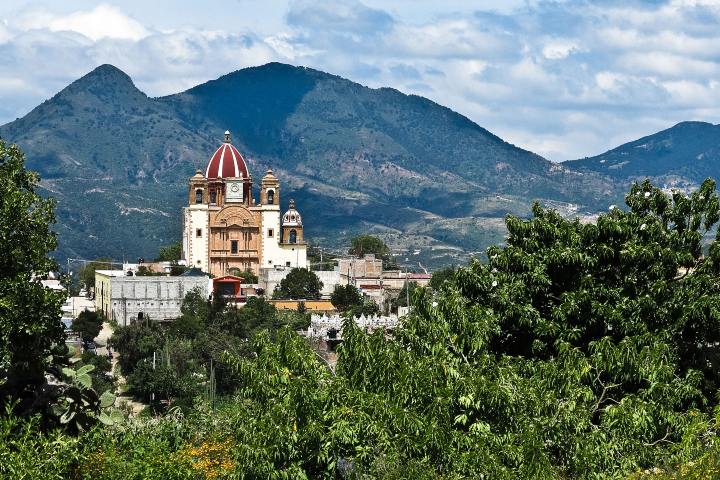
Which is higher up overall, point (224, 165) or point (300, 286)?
point (224, 165)

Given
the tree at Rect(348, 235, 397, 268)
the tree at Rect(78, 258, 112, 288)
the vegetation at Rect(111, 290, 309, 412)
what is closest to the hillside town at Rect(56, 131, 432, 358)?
the tree at Rect(78, 258, 112, 288)

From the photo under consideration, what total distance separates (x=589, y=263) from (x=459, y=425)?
4.95m

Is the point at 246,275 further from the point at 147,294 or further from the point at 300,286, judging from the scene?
the point at 147,294

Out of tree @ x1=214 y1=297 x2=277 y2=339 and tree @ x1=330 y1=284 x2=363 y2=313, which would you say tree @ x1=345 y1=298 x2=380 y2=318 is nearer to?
tree @ x1=330 y1=284 x2=363 y2=313

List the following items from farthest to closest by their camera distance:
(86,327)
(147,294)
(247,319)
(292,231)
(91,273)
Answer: (91,273)
(292,231)
(147,294)
(86,327)
(247,319)

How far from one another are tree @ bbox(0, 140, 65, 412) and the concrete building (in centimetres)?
5274

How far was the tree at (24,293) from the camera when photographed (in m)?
19.2

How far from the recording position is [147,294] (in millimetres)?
77812

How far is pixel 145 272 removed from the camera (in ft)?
283

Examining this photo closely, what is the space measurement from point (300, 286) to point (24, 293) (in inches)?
2576

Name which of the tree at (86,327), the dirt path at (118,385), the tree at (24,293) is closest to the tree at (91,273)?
the dirt path at (118,385)

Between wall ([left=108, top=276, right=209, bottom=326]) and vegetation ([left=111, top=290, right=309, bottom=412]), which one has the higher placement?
wall ([left=108, top=276, right=209, bottom=326])

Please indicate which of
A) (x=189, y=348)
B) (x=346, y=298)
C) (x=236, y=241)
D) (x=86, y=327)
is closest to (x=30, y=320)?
(x=189, y=348)

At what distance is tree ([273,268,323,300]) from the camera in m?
84.2
